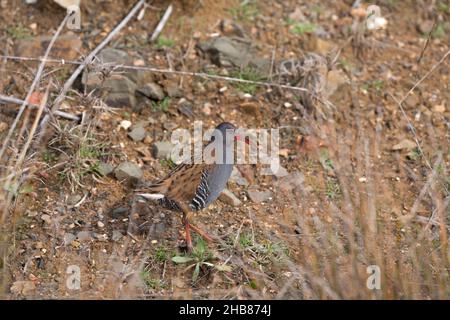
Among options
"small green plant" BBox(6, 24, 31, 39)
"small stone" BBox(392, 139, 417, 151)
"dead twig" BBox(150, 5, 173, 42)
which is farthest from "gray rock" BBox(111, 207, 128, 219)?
"small stone" BBox(392, 139, 417, 151)

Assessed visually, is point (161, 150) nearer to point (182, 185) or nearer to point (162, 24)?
point (182, 185)

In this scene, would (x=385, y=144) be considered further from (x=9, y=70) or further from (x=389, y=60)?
(x=9, y=70)

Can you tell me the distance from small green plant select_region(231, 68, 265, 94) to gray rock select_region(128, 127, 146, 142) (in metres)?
0.97

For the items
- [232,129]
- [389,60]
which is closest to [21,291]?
[232,129]

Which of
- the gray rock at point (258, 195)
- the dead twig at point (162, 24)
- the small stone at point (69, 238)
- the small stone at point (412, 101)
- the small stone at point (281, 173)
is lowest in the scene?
the small stone at point (69, 238)

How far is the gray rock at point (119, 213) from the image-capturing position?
200 inches

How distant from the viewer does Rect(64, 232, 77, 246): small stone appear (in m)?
4.81

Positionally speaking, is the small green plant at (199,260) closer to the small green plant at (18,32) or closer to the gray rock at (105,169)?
the gray rock at (105,169)

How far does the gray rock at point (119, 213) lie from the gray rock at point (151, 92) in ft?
3.82

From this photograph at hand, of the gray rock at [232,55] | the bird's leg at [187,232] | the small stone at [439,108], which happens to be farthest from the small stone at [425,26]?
the bird's leg at [187,232]

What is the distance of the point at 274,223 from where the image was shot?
516 cm

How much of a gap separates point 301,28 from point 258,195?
6.63 feet

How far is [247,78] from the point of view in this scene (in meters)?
6.15
